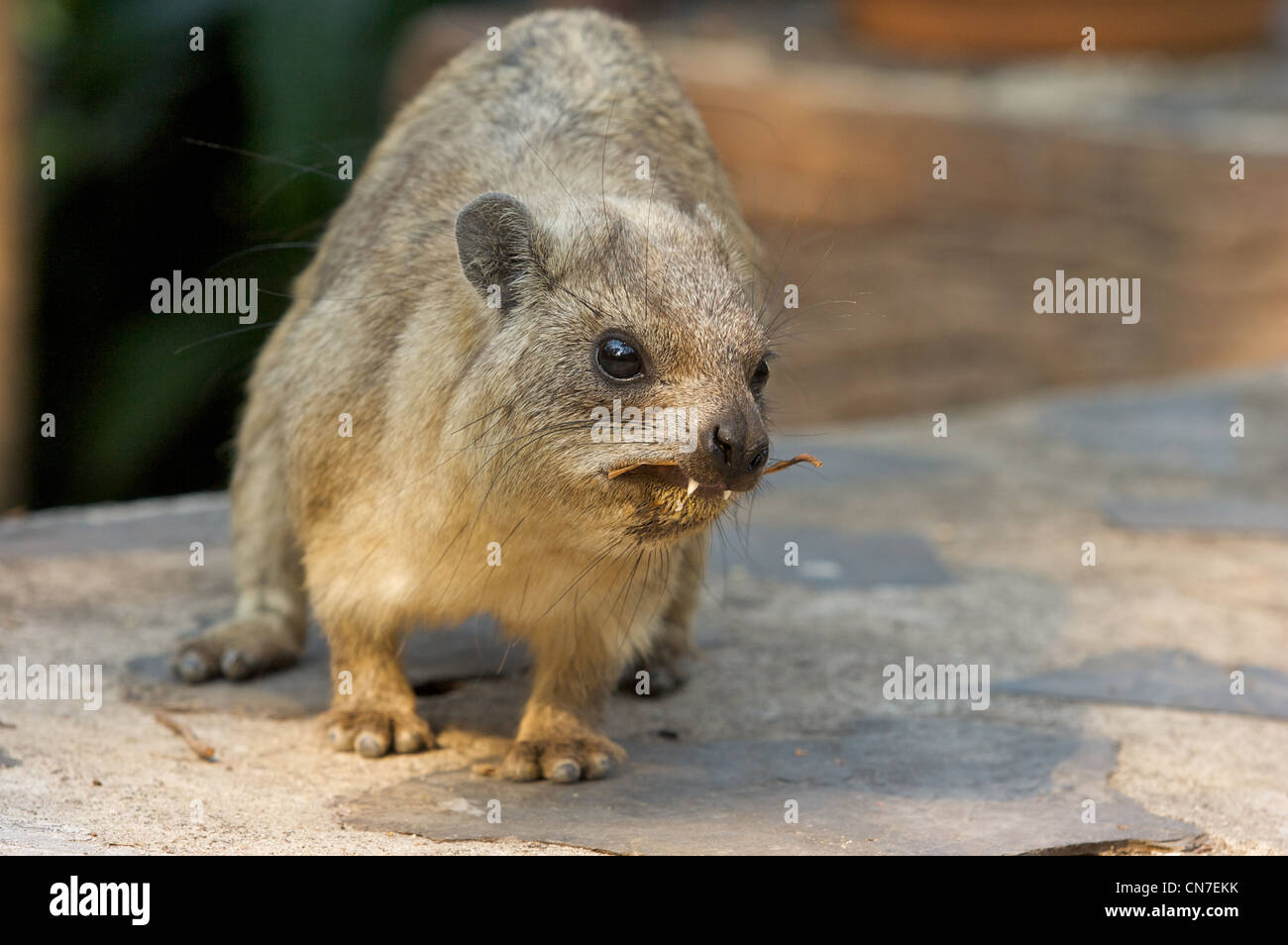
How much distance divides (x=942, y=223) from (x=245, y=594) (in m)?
7.85

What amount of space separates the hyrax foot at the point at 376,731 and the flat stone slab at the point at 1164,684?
1.99 m

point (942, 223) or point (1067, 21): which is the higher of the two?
point (1067, 21)

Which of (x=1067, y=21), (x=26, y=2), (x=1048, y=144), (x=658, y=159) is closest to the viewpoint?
(x=658, y=159)

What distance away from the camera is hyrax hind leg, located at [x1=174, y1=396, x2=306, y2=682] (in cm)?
527

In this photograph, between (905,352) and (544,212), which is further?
(905,352)

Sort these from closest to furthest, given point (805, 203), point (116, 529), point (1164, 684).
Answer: point (1164, 684)
point (116, 529)
point (805, 203)

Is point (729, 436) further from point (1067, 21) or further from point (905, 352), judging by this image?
point (1067, 21)

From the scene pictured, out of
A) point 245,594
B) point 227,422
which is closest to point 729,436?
point 245,594

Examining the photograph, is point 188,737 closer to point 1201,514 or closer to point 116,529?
point 116,529

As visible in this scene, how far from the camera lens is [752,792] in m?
4.55

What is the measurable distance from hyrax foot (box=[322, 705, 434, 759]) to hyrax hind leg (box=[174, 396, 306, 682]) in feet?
2.10

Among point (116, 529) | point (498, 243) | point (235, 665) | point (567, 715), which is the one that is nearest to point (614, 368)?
point (498, 243)

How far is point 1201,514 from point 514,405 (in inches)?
167

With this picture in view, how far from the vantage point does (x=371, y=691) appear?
4.81 meters
